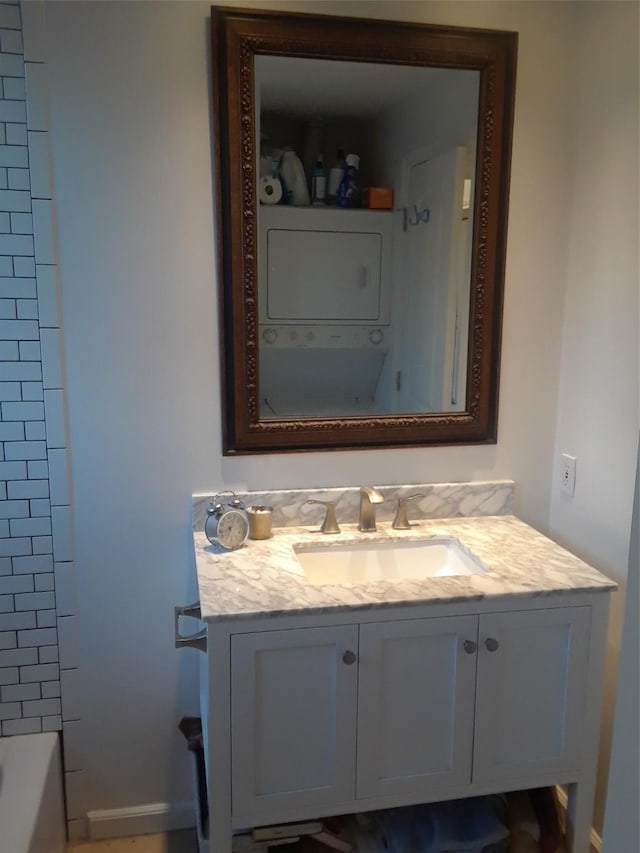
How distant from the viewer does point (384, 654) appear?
1567 millimetres

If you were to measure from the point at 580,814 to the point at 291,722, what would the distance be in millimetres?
757

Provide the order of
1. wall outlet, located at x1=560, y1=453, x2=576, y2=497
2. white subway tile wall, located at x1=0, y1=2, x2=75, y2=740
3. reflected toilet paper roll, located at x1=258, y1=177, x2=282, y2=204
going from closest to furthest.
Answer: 1. white subway tile wall, located at x1=0, y1=2, x2=75, y2=740
2. reflected toilet paper roll, located at x1=258, y1=177, x2=282, y2=204
3. wall outlet, located at x1=560, y1=453, x2=576, y2=497

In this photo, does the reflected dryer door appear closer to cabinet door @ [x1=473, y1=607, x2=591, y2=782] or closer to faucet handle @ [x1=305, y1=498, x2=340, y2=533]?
faucet handle @ [x1=305, y1=498, x2=340, y2=533]

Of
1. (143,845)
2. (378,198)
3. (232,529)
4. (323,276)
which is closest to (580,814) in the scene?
(232,529)

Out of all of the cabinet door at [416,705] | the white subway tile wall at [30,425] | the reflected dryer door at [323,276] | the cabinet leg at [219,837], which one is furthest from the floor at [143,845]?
the reflected dryer door at [323,276]

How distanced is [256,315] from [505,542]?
2.87 feet

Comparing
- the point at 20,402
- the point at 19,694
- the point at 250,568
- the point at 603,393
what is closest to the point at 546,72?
the point at 603,393

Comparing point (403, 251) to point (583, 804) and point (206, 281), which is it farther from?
point (583, 804)

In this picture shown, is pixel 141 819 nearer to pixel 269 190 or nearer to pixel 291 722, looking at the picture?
pixel 291 722

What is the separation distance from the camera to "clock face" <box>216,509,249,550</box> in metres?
1.78

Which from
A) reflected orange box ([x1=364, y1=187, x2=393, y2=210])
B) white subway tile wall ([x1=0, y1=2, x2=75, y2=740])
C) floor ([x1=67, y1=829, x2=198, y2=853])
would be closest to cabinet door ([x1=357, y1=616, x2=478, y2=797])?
floor ([x1=67, y1=829, x2=198, y2=853])

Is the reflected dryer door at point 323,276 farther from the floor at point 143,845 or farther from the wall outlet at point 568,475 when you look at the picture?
the floor at point 143,845

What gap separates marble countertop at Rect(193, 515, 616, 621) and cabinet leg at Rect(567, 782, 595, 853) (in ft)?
1.66

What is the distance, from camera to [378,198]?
190 cm
